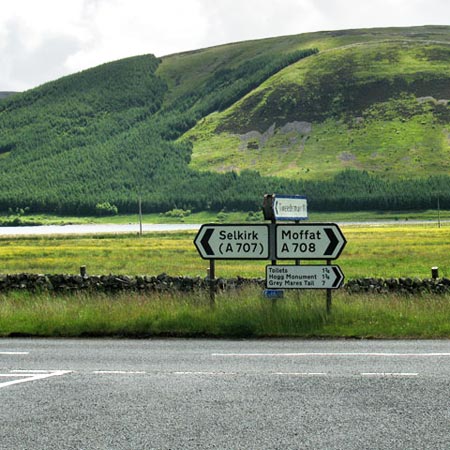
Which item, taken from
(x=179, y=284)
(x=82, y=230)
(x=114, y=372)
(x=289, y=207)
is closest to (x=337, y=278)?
(x=289, y=207)

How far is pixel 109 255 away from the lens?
2601 inches

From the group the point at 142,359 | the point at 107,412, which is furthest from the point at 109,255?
the point at 107,412

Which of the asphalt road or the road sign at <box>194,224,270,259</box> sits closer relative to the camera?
the asphalt road

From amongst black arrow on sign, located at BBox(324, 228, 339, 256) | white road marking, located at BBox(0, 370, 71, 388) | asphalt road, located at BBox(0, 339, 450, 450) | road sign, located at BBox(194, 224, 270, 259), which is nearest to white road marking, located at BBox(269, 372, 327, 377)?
asphalt road, located at BBox(0, 339, 450, 450)

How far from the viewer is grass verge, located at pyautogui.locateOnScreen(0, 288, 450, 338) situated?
1662cm

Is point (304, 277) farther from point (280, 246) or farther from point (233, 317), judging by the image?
point (233, 317)

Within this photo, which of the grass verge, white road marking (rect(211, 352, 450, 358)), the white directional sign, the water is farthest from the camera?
the water

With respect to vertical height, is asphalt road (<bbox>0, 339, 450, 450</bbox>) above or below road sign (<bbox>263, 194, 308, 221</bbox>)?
below

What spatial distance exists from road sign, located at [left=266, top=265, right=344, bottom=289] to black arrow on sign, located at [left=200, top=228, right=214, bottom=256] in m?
1.72

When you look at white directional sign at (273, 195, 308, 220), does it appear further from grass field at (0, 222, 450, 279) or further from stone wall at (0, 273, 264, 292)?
grass field at (0, 222, 450, 279)

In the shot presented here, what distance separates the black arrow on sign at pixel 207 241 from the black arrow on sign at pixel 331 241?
2.74m

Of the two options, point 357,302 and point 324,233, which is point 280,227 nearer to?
point 324,233

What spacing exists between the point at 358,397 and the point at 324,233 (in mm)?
8545

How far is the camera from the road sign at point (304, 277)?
17.8 m
